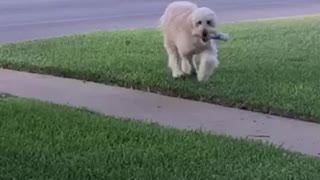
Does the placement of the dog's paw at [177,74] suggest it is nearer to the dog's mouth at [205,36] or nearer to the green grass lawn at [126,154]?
the dog's mouth at [205,36]

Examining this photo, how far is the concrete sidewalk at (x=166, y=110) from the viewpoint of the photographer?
7.41 m

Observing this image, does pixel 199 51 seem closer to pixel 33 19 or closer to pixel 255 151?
pixel 255 151

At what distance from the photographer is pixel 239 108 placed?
28.0 feet

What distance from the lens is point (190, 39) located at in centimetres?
945

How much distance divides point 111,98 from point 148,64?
1.86m

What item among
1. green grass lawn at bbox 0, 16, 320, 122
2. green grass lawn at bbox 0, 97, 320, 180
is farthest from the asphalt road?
green grass lawn at bbox 0, 97, 320, 180

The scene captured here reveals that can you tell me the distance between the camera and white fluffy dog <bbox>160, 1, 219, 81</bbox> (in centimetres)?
917

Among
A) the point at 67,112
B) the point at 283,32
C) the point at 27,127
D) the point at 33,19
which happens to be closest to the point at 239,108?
the point at 67,112

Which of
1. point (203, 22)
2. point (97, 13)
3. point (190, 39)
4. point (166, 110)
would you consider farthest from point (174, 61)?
point (97, 13)

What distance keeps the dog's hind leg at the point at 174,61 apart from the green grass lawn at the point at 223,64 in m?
0.10

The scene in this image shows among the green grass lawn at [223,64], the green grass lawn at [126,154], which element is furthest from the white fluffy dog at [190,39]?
the green grass lawn at [126,154]

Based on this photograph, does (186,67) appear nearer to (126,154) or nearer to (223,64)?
(223,64)

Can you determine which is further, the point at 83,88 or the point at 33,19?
the point at 33,19

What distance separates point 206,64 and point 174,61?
2.70ft
